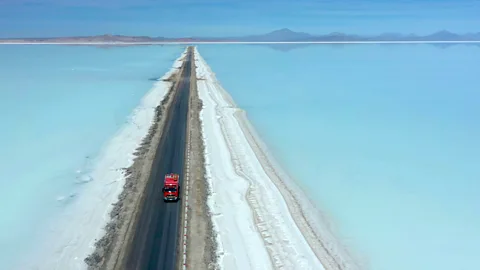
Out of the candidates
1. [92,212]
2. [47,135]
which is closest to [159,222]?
[92,212]

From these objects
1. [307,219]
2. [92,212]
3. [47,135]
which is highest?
[307,219]

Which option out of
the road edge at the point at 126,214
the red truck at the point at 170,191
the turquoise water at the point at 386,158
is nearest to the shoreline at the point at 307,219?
the turquoise water at the point at 386,158

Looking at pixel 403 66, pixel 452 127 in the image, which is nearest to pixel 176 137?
pixel 452 127

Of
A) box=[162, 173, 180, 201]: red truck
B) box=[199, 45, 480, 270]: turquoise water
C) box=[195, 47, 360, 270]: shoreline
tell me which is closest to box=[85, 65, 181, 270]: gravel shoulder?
box=[162, 173, 180, 201]: red truck

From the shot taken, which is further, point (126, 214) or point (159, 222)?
point (126, 214)

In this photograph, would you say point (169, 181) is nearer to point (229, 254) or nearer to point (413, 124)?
point (229, 254)

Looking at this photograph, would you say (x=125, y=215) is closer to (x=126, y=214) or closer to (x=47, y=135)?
(x=126, y=214)

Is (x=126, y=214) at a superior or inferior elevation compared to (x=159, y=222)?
inferior
